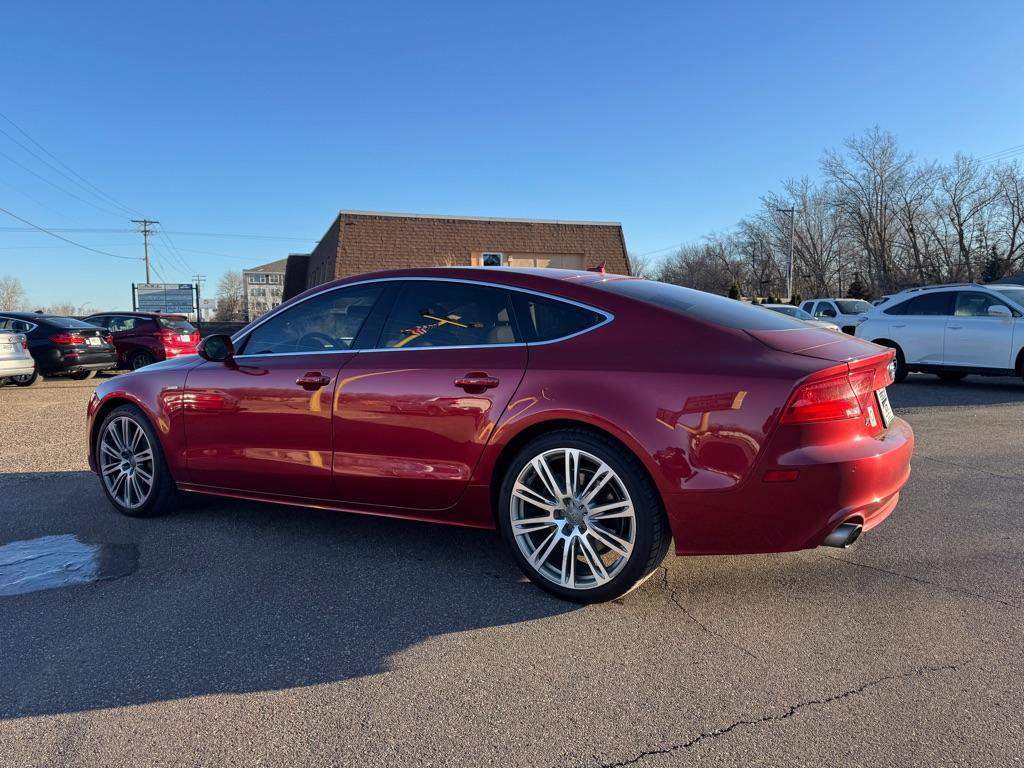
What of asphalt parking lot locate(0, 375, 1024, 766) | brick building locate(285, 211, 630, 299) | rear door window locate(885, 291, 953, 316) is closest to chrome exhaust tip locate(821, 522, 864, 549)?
asphalt parking lot locate(0, 375, 1024, 766)

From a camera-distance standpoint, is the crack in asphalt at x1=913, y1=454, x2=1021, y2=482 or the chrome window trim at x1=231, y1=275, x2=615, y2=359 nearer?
the chrome window trim at x1=231, y1=275, x2=615, y2=359

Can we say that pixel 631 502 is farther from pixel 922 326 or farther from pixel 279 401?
pixel 922 326

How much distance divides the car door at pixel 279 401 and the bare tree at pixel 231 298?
309ft

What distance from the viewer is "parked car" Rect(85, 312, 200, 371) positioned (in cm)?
1644

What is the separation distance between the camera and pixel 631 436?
10.4 ft

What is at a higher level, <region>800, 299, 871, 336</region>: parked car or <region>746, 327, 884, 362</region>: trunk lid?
<region>800, 299, 871, 336</region>: parked car

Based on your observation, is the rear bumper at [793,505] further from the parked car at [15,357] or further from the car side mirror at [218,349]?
the parked car at [15,357]

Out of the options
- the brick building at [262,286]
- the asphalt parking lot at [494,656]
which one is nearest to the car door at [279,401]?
the asphalt parking lot at [494,656]

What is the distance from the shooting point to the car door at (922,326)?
11.6 metres

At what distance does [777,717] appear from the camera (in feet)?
8.02

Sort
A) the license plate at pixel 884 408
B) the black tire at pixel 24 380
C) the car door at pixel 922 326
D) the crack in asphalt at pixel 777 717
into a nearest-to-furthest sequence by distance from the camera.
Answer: the crack in asphalt at pixel 777 717 < the license plate at pixel 884 408 < the car door at pixel 922 326 < the black tire at pixel 24 380

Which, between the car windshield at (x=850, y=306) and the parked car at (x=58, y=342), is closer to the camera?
the parked car at (x=58, y=342)

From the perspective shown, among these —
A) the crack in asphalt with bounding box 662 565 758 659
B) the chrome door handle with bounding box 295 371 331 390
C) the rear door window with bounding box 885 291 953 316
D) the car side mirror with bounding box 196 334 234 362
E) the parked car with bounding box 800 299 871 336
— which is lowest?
the crack in asphalt with bounding box 662 565 758 659

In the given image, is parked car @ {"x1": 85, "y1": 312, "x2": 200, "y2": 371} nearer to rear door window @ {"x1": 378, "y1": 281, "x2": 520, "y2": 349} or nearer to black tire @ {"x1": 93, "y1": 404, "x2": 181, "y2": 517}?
black tire @ {"x1": 93, "y1": 404, "x2": 181, "y2": 517}
